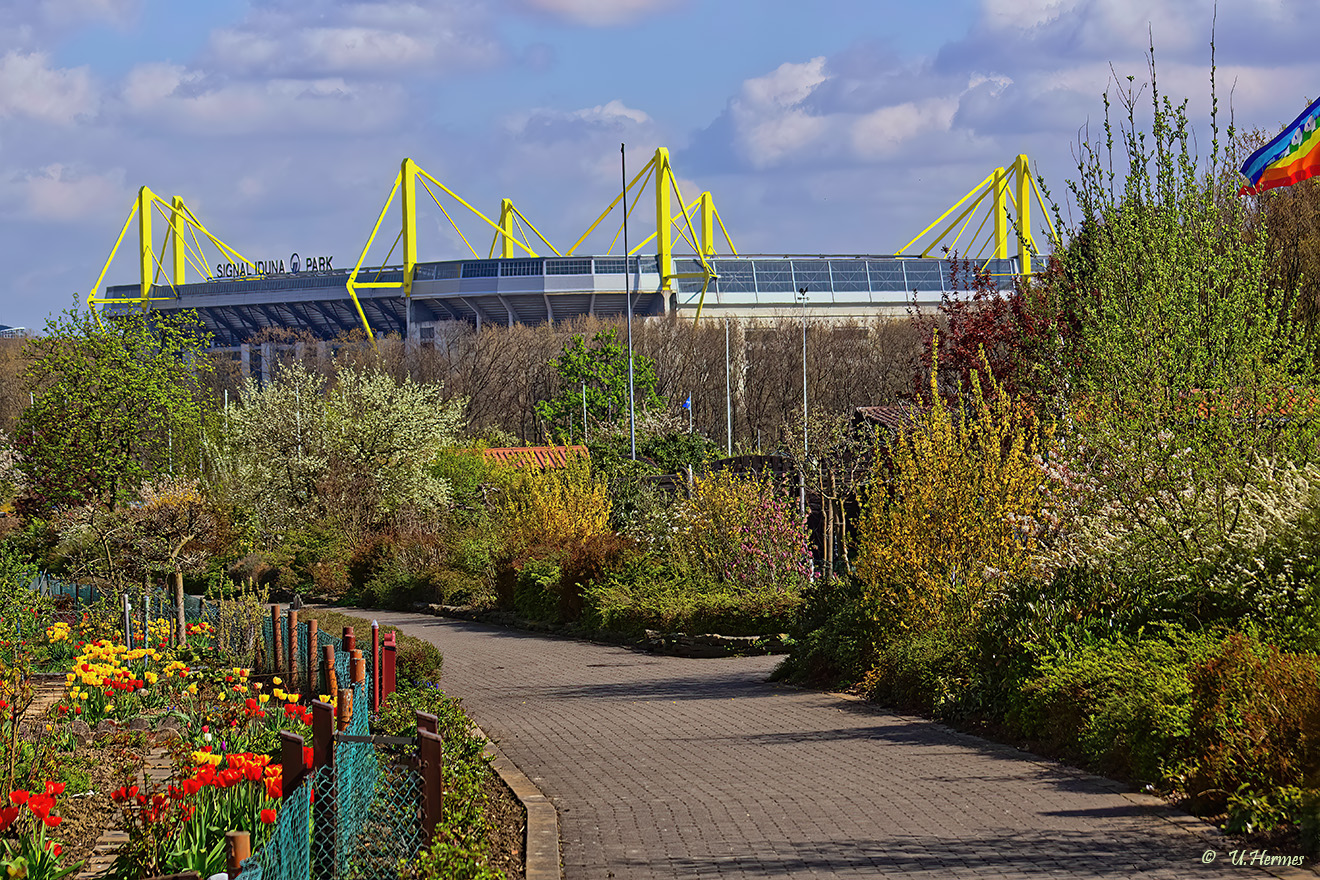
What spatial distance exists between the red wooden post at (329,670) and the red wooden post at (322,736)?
504 cm

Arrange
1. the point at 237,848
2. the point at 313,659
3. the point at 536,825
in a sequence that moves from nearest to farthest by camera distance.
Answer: the point at 237,848 → the point at 536,825 → the point at 313,659

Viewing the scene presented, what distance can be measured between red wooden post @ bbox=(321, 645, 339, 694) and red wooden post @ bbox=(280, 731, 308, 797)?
5.64 metres

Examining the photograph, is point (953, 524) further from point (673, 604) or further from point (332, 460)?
point (332, 460)

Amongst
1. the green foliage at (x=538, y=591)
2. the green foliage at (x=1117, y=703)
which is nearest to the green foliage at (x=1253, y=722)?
the green foliage at (x=1117, y=703)

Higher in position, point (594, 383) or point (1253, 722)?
point (594, 383)

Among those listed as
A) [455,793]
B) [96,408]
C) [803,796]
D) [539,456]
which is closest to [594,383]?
[539,456]

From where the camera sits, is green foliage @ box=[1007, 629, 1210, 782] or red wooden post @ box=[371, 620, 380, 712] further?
red wooden post @ box=[371, 620, 380, 712]

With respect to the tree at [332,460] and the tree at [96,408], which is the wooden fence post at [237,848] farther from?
the tree at [332,460]

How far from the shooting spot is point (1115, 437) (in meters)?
10.5

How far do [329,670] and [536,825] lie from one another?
4631 mm

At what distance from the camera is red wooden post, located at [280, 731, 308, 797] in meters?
5.84

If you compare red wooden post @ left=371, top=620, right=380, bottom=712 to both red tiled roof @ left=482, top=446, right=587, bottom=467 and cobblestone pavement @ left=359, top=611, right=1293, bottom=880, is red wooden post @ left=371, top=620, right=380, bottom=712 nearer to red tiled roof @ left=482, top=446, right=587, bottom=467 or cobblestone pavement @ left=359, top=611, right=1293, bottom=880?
cobblestone pavement @ left=359, top=611, right=1293, bottom=880

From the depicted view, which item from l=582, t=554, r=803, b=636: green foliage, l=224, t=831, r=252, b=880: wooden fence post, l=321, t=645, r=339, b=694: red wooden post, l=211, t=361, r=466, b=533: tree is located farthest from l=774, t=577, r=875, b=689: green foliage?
l=211, t=361, r=466, b=533: tree

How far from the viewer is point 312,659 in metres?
13.1
